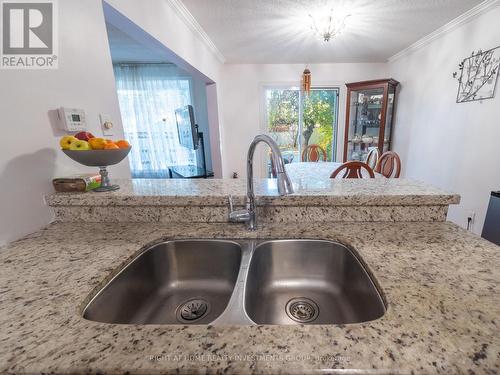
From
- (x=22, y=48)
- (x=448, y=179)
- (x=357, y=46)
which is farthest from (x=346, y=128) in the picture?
(x=22, y=48)

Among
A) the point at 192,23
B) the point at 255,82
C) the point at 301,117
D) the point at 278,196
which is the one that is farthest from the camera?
the point at 301,117

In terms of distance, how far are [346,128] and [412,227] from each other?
3001 mm

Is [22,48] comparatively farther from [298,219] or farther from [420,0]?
[420,0]

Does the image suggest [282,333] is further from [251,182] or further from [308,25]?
[308,25]

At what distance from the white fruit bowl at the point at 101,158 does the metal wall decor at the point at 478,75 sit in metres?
2.75

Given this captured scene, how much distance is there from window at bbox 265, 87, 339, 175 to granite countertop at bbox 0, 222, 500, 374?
3.13 meters

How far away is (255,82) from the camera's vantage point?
352 centimetres

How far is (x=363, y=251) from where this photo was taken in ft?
2.04

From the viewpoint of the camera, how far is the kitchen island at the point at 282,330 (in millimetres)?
327

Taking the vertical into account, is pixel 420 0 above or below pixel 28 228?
above

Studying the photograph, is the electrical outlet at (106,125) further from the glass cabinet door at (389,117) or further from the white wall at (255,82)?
the glass cabinet door at (389,117)

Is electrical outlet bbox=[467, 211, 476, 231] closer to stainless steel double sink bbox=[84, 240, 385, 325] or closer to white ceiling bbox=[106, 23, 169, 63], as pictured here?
stainless steel double sink bbox=[84, 240, 385, 325]

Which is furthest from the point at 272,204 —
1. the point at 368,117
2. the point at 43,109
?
the point at 368,117

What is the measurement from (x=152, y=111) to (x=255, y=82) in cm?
182
